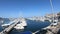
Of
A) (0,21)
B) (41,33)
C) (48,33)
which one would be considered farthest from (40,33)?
(0,21)

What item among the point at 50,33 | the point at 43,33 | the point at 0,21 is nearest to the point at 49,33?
the point at 50,33

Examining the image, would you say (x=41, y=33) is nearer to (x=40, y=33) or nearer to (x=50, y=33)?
(x=40, y=33)

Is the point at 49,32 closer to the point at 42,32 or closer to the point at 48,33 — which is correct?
the point at 48,33

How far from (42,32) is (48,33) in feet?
16.7

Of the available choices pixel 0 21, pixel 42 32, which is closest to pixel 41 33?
pixel 42 32

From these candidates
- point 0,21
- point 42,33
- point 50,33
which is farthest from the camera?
point 0,21

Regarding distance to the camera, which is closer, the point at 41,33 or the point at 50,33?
the point at 50,33

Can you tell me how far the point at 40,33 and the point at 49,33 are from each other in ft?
22.2

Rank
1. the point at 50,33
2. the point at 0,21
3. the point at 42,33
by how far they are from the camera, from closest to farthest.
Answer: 1. the point at 50,33
2. the point at 42,33
3. the point at 0,21

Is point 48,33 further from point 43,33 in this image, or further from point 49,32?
point 43,33

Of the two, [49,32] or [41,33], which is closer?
[49,32]

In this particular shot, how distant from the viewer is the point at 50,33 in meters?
39.3

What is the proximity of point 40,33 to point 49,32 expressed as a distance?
6224 mm

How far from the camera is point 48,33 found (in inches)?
1602
